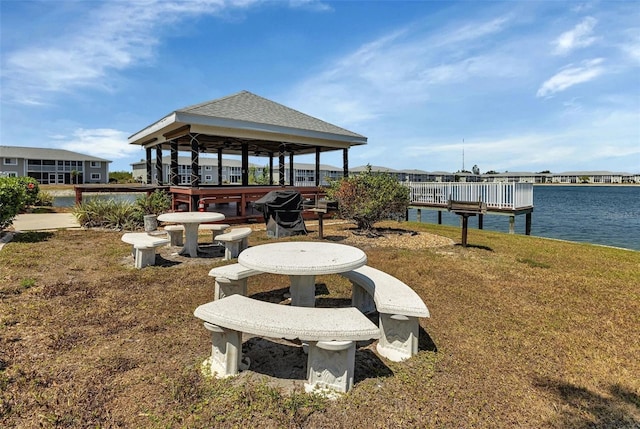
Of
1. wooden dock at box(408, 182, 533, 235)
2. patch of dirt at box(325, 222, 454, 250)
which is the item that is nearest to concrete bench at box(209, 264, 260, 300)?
patch of dirt at box(325, 222, 454, 250)

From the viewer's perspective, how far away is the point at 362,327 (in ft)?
8.34

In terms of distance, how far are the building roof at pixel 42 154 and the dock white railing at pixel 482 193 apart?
49.7 meters

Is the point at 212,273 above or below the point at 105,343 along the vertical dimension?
above

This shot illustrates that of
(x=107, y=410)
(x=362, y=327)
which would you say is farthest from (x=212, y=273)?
(x=362, y=327)

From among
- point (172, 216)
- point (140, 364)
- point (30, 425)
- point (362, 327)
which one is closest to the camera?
point (30, 425)

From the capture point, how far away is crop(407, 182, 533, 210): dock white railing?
43.9ft

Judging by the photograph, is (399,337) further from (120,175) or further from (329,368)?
(120,175)

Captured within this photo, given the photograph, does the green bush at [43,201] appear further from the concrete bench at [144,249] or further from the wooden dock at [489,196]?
the wooden dock at [489,196]

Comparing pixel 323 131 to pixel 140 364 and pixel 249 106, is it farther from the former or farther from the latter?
pixel 140 364

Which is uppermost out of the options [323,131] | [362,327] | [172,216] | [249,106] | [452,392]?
[249,106]

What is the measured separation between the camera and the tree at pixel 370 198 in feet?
30.6

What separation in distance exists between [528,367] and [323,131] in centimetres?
1311

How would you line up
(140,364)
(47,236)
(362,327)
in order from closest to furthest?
(362,327) < (140,364) < (47,236)

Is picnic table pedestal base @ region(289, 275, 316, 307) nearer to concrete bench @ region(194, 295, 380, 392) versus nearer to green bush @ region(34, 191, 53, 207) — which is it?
concrete bench @ region(194, 295, 380, 392)
